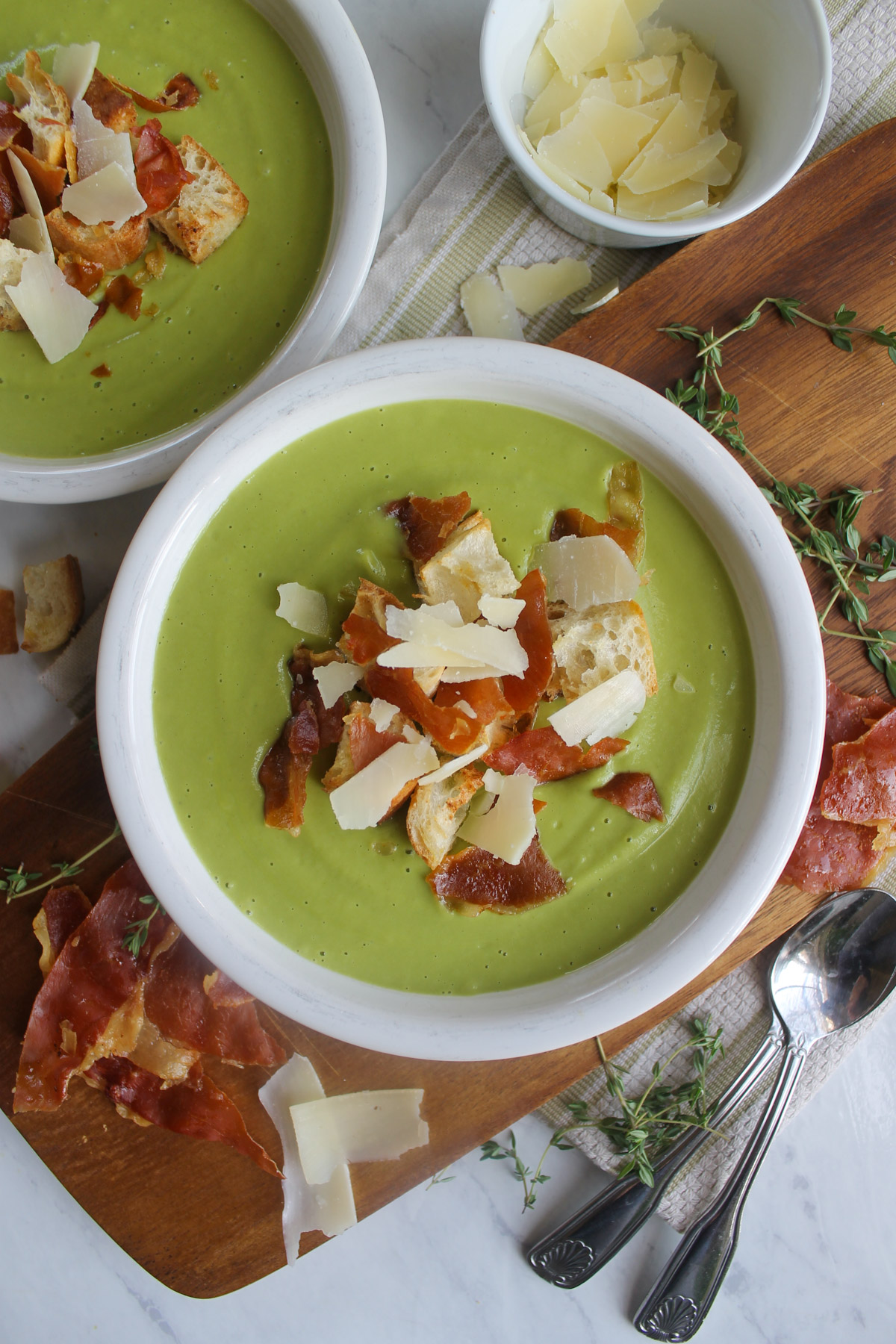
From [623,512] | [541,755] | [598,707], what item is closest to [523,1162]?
[541,755]

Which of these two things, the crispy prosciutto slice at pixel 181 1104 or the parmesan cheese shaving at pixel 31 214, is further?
the crispy prosciutto slice at pixel 181 1104

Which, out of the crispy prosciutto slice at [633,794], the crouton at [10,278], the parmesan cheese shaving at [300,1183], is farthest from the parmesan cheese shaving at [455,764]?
the crouton at [10,278]

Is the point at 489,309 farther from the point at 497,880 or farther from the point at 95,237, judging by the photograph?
the point at 497,880

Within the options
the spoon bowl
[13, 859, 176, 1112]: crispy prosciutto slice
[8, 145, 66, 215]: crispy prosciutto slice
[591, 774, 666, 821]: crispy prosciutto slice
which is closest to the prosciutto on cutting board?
[13, 859, 176, 1112]: crispy prosciutto slice

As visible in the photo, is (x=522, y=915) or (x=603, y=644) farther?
(x=522, y=915)

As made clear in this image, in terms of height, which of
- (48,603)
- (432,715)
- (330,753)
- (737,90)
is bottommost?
(48,603)

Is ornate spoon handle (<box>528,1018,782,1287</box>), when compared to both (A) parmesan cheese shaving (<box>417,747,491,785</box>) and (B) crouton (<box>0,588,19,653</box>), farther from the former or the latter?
(B) crouton (<box>0,588,19,653</box>)

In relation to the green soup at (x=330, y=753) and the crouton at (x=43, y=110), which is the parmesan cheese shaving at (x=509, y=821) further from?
the crouton at (x=43, y=110)
